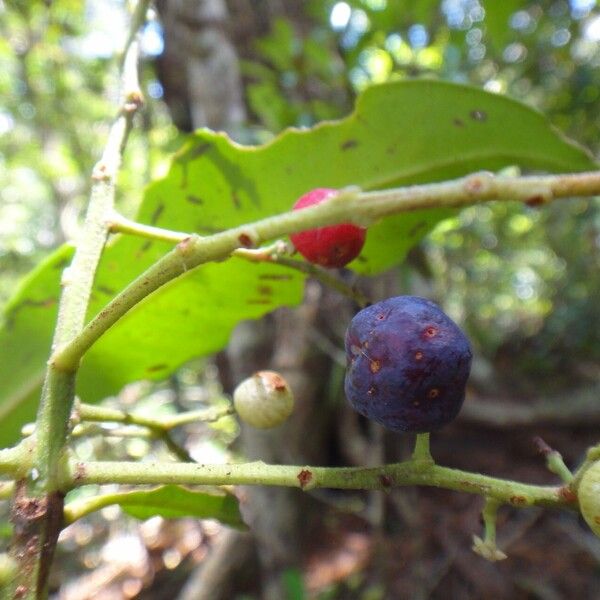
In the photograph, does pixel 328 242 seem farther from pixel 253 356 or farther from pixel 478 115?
pixel 253 356

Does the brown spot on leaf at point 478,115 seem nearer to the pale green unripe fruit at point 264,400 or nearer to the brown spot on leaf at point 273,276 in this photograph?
the brown spot on leaf at point 273,276

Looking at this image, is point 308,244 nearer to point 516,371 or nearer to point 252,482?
point 252,482

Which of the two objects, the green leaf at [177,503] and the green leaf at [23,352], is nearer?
the green leaf at [177,503]

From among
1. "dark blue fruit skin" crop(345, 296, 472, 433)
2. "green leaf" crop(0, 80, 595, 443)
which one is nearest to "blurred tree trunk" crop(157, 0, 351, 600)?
"green leaf" crop(0, 80, 595, 443)

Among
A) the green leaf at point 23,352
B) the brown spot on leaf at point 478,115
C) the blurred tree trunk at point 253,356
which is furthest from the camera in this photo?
the blurred tree trunk at point 253,356

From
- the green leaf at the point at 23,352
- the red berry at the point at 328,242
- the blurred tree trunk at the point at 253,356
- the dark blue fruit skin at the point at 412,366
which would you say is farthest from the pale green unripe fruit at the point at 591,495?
the blurred tree trunk at the point at 253,356

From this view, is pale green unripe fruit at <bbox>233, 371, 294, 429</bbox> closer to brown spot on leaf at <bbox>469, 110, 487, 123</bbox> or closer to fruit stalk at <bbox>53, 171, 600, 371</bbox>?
fruit stalk at <bbox>53, 171, 600, 371</bbox>

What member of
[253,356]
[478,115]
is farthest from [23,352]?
[253,356]
